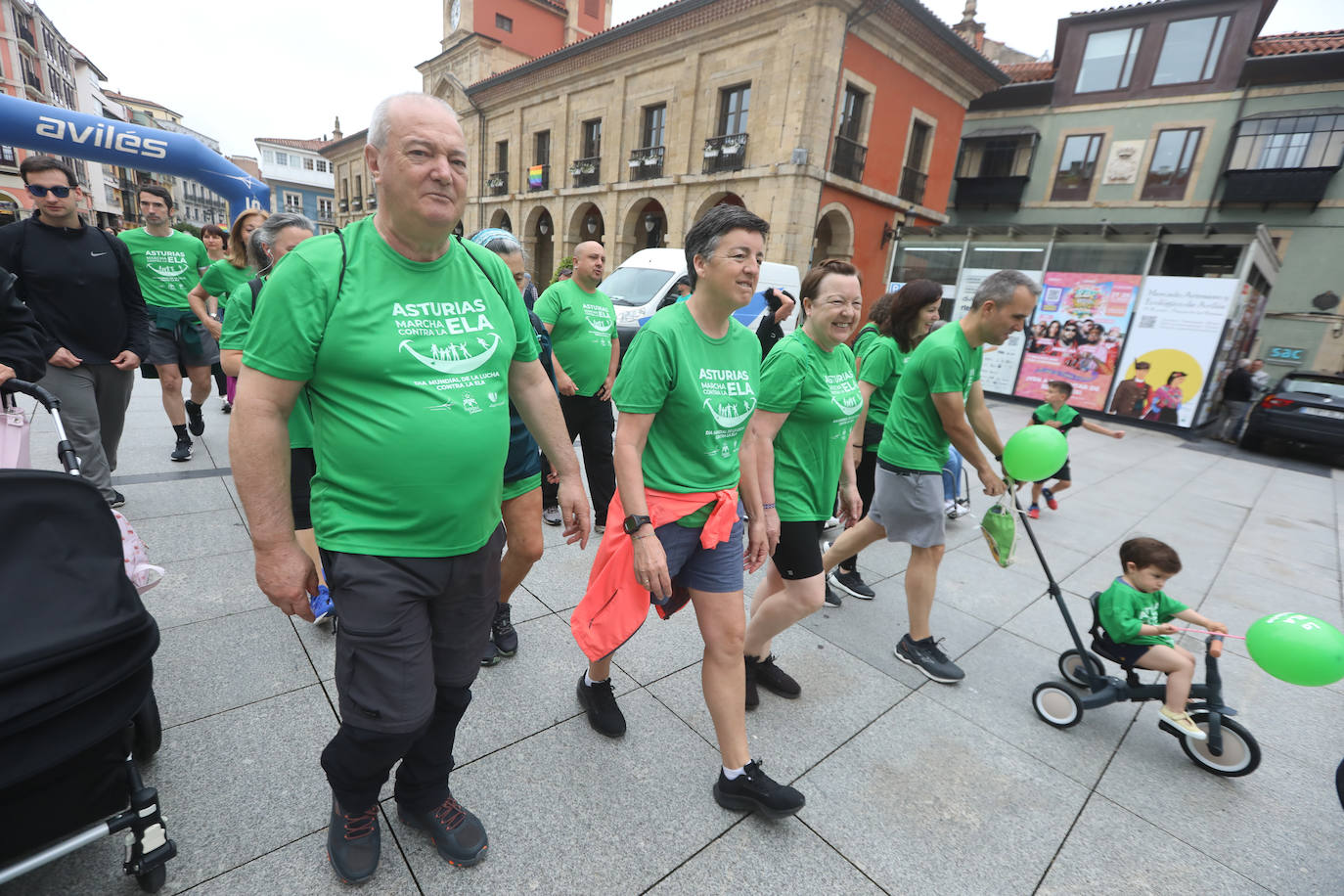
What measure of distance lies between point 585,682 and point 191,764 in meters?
1.41

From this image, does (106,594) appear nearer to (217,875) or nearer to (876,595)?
(217,875)

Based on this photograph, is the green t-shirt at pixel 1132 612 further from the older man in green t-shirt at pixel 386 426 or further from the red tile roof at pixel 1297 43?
the red tile roof at pixel 1297 43

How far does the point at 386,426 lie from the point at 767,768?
A: 1.97m

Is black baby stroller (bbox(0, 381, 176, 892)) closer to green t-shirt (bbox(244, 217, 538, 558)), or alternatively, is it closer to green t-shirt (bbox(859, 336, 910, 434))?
green t-shirt (bbox(244, 217, 538, 558))

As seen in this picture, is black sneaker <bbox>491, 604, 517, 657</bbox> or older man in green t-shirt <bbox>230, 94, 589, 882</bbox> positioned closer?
older man in green t-shirt <bbox>230, 94, 589, 882</bbox>

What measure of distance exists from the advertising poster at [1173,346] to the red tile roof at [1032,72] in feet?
50.0

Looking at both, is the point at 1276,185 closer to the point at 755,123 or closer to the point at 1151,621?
the point at 755,123

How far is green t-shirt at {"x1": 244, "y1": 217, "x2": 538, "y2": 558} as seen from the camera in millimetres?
1389

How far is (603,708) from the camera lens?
2.50 m


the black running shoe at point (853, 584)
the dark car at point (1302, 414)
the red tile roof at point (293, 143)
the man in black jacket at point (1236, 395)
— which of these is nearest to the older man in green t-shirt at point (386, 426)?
the black running shoe at point (853, 584)

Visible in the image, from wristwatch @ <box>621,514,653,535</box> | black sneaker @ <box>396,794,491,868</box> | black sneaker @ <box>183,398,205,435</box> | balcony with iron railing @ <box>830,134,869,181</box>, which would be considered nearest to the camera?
black sneaker @ <box>396,794,491,868</box>

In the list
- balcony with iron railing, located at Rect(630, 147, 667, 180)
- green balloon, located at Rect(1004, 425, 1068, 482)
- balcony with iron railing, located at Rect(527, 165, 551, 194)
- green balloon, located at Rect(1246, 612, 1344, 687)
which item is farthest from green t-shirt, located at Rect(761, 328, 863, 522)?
balcony with iron railing, located at Rect(527, 165, 551, 194)

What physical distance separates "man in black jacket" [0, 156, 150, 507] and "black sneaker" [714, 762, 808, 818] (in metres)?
3.93

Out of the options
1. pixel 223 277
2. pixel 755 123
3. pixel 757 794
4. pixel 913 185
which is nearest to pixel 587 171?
pixel 755 123
